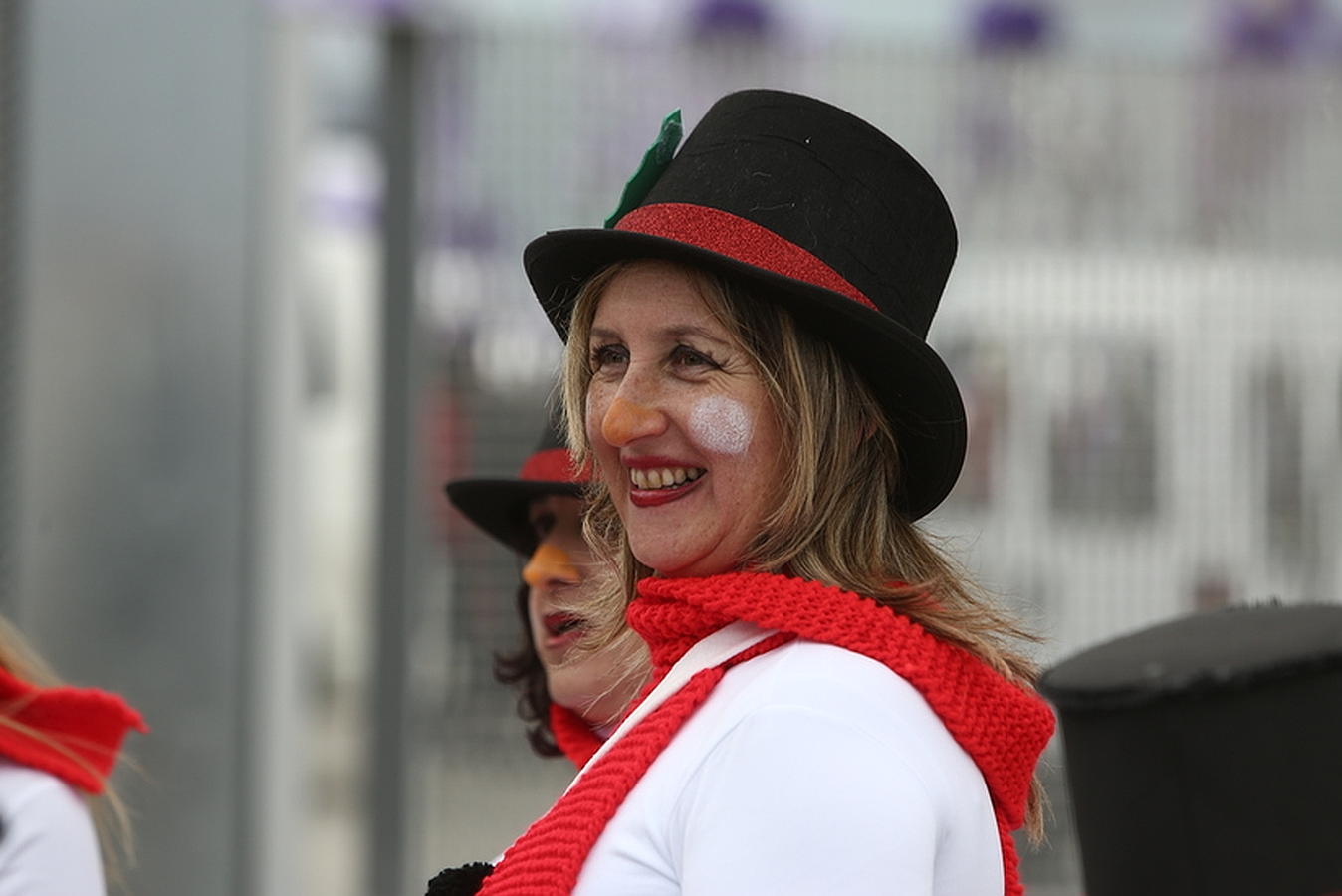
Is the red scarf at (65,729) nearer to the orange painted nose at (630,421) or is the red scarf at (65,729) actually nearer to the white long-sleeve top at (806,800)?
the orange painted nose at (630,421)

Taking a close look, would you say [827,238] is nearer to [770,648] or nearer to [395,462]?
[770,648]

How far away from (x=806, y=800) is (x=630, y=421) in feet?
1.78

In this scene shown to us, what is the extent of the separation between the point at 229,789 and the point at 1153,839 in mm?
4488

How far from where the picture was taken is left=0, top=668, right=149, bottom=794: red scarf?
8.78 feet

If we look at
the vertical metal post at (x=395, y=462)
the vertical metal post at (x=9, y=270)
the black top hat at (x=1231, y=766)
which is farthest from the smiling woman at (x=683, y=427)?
the vertical metal post at (x=9, y=270)

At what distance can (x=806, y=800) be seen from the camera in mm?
1429

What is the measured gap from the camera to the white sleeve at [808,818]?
1.41 meters

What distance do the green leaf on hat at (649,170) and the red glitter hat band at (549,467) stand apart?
842mm

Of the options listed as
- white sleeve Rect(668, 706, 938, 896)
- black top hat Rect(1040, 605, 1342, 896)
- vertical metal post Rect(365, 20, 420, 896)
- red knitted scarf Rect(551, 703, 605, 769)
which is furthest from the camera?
vertical metal post Rect(365, 20, 420, 896)

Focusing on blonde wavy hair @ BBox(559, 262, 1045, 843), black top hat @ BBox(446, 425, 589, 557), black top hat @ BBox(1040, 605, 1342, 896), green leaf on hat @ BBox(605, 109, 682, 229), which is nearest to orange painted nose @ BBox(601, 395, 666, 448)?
blonde wavy hair @ BBox(559, 262, 1045, 843)

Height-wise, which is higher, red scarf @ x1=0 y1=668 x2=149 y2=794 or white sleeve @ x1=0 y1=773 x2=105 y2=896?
red scarf @ x1=0 y1=668 x2=149 y2=794

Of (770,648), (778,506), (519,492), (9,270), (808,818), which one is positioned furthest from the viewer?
(9,270)

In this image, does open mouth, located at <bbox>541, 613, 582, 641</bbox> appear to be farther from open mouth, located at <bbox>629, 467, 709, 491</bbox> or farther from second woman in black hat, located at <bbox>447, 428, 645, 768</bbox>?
open mouth, located at <bbox>629, 467, 709, 491</bbox>

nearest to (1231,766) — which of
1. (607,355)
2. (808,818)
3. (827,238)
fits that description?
(808,818)
